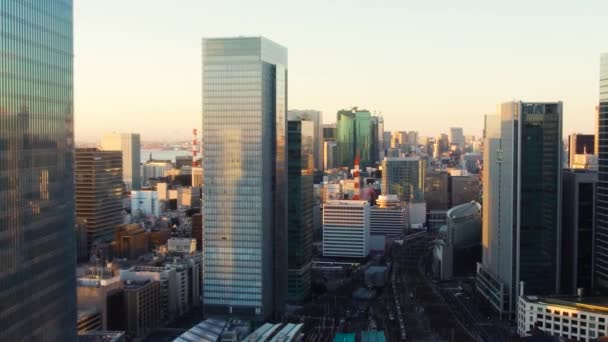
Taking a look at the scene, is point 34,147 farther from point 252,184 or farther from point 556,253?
point 556,253

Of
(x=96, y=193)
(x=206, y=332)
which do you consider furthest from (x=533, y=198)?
(x=96, y=193)

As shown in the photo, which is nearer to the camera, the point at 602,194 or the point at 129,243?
the point at 602,194

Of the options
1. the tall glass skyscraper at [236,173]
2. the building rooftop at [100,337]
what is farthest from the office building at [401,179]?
the building rooftop at [100,337]

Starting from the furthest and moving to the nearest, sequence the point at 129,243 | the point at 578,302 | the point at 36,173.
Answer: the point at 129,243 < the point at 578,302 < the point at 36,173

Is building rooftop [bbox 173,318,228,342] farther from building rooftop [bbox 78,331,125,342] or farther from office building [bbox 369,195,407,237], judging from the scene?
office building [bbox 369,195,407,237]

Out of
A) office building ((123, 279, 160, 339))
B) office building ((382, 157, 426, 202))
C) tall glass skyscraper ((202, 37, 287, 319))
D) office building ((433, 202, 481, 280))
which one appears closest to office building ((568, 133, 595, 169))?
office building ((382, 157, 426, 202))

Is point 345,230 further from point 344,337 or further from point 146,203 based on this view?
point 146,203

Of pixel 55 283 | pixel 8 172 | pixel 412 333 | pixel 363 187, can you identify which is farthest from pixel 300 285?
pixel 363 187
